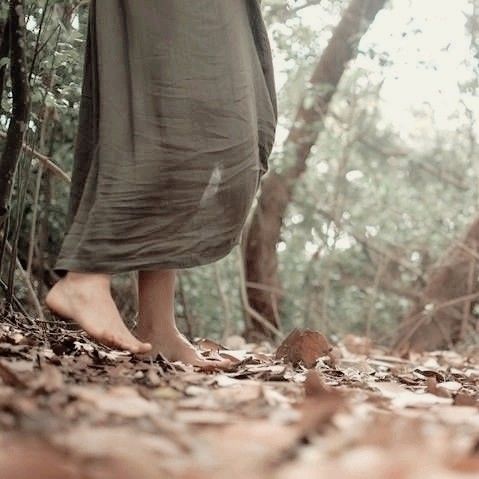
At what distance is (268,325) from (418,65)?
1.82 metres

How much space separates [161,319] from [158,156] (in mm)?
417

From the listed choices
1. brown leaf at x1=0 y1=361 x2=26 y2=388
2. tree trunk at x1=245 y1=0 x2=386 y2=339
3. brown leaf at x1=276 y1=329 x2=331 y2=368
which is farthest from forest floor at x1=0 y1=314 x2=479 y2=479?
tree trunk at x1=245 y1=0 x2=386 y2=339

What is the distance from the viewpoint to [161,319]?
7.99 feet

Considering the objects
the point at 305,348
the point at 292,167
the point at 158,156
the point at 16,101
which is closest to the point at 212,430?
the point at 158,156

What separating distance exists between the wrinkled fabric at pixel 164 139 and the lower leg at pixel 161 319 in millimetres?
115

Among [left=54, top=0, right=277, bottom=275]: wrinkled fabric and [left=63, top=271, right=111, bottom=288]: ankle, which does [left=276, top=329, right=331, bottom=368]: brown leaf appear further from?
[left=63, top=271, right=111, bottom=288]: ankle

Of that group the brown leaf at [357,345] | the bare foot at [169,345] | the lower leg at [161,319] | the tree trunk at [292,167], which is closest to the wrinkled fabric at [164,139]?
the lower leg at [161,319]

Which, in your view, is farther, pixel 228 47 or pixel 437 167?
pixel 437 167

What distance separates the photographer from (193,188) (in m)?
2.32

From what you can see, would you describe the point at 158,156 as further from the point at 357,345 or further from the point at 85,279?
the point at 357,345

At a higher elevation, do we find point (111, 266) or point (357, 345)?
point (111, 266)

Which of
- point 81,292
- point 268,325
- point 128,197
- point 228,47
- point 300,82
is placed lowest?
point 268,325

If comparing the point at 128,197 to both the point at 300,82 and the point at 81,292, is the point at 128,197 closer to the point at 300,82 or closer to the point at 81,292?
the point at 81,292

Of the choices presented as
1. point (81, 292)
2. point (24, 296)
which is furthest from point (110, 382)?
point (24, 296)
